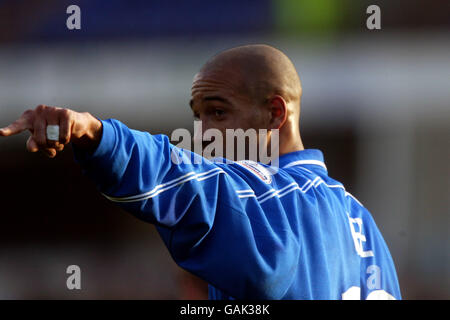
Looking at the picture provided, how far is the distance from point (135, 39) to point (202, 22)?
0.66m

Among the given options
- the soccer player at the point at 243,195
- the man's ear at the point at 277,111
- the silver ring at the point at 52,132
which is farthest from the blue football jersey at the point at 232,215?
the man's ear at the point at 277,111

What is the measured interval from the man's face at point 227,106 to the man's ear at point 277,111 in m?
0.03

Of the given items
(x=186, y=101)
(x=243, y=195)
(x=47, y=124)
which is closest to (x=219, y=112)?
(x=243, y=195)

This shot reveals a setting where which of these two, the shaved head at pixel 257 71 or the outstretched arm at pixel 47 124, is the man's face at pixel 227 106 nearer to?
the shaved head at pixel 257 71

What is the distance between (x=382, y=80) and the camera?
18.0ft

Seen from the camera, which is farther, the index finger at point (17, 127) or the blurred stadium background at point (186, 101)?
the blurred stadium background at point (186, 101)

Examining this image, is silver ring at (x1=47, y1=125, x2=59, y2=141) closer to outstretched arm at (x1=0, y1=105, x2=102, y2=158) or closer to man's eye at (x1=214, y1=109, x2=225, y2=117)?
outstretched arm at (x1=0, y1=105, x2=102, y2=158)

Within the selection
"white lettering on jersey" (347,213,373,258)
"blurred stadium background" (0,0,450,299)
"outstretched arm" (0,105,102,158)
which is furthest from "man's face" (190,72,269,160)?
"blurred stadium background" (0,0,450,299)

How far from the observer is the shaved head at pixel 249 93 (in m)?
1.97

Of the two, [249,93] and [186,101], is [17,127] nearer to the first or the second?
[249,93]

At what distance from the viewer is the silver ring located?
1160 mm

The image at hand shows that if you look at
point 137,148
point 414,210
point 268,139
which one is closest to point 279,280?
point 137,148

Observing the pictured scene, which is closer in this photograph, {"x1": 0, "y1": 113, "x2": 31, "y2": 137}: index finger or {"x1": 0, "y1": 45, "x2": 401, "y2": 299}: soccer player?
{"x1": 0, "y1": 113, "x2": 31, "y2": 137}: index finger

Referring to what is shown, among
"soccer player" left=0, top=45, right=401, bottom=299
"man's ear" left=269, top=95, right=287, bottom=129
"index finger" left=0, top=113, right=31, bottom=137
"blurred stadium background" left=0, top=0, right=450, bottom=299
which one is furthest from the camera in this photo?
→ "blurred stadium background" left=0, top=0, right=450, bottom=299
